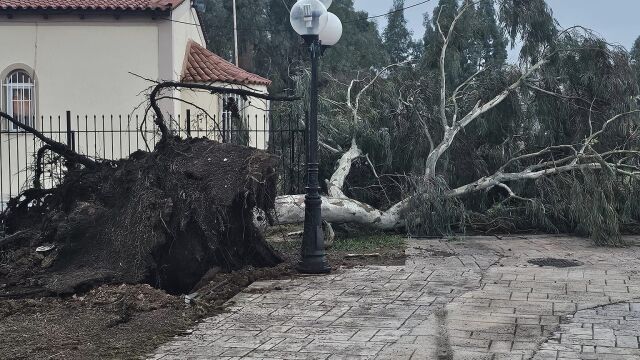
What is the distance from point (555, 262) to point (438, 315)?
153 inches

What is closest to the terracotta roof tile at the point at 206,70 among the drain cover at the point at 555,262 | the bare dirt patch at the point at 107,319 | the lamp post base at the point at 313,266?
the lamp post base at the point at 313,266

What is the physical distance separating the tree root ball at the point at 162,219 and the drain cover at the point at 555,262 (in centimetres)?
393

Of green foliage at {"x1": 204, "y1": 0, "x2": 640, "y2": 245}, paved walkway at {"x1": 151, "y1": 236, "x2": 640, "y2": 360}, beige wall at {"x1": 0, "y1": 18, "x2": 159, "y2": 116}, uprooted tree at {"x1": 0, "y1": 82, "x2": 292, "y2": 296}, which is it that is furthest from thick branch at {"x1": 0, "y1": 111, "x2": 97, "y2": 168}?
beige wall at {"x1": 0, "y1": 18, "x2": 159, "y2": 116}

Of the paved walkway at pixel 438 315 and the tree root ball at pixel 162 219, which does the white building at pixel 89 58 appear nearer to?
the tree root ball at pixel 162 219

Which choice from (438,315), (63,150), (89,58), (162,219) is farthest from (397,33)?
(438,315)

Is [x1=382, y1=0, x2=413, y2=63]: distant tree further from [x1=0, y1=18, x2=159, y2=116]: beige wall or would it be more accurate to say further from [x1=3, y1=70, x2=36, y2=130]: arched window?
[x1=3, y1=70, x2=36, y2=130]: arched window

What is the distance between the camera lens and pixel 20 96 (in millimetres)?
20859

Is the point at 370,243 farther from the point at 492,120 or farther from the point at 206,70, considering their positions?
the point at 206,70

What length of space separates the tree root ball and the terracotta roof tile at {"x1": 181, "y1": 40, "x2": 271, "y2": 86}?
414 inches

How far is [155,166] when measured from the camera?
9680 mm

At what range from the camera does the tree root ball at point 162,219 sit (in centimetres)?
891

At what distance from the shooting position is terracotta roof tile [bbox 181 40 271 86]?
21.1 m

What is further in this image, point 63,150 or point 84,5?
point 84,5

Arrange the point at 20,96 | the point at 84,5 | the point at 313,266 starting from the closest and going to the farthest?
the point at 313,266 < the point at 84,5 < the point at 20,96
